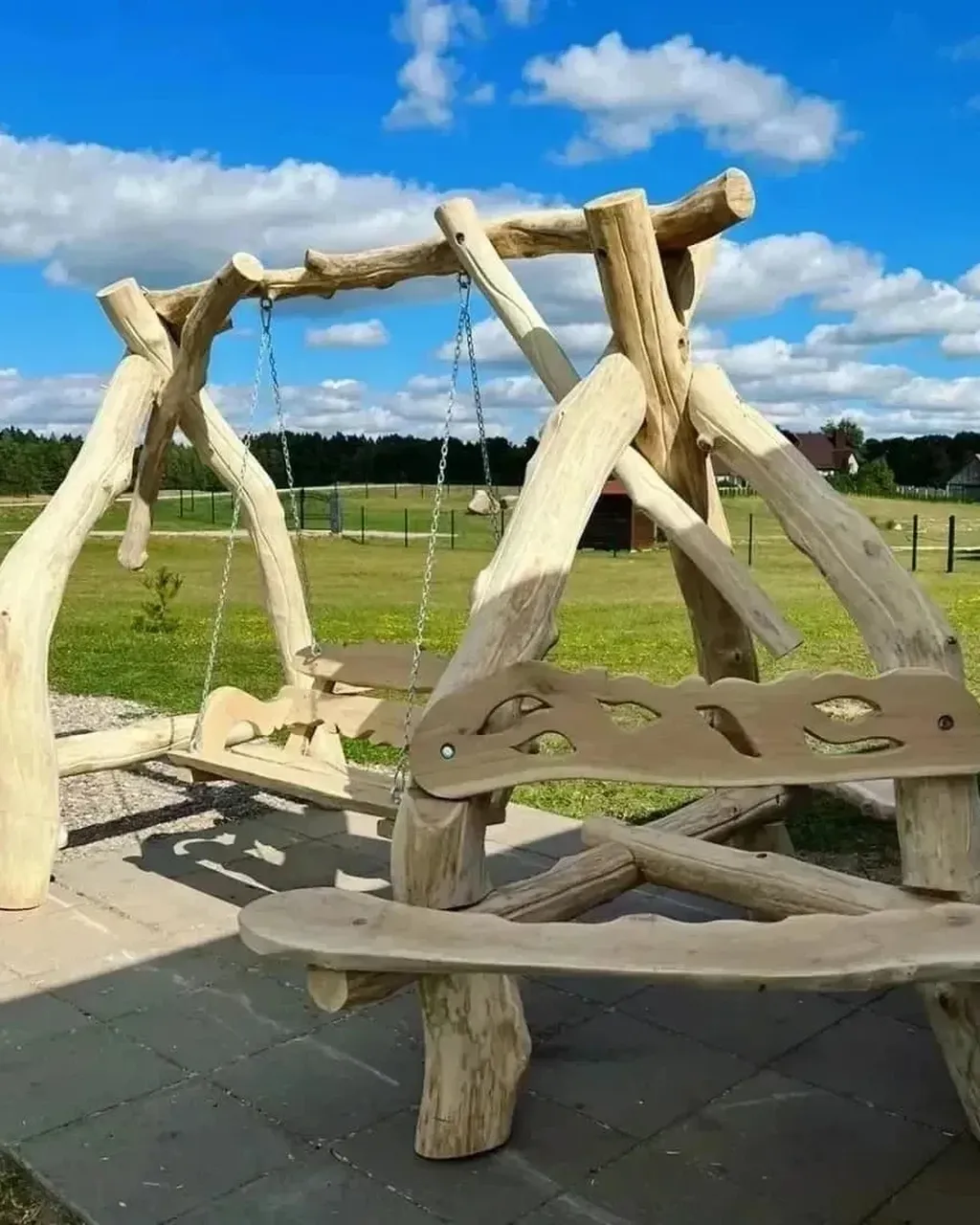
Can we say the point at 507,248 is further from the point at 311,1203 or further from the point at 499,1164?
the point at 311,1203

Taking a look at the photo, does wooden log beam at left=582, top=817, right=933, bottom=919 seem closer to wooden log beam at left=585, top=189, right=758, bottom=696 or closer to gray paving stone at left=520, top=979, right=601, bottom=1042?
gray paving stone at left=520, top=979, right=601, bottom=1042

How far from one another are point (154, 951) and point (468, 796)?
1.97m

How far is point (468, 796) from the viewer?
270 centimetres

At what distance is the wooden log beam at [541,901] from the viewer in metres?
2.39

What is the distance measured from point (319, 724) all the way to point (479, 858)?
2.52m

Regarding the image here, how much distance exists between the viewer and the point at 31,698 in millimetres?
4535

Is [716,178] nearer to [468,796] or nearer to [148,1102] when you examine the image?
[468,796]

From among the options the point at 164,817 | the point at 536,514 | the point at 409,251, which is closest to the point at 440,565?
the point at 164,817

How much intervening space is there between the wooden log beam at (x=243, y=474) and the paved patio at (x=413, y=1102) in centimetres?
169

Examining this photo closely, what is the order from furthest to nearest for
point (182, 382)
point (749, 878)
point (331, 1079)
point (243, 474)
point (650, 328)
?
point (243, 474), point (182, 382), point (650, 328), point (331, 1079), point (749, 878)

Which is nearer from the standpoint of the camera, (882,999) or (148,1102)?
(148,1102)

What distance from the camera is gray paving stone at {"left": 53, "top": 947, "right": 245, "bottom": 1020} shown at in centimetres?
368

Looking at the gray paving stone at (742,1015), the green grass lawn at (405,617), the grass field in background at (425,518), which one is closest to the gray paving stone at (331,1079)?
the gray paving stone at (742,1015)

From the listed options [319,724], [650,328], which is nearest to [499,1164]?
[650,328]
